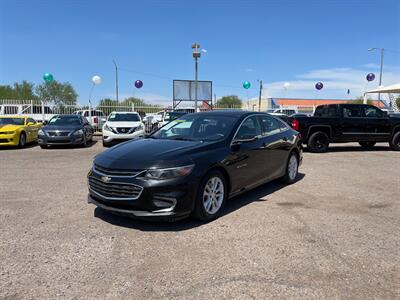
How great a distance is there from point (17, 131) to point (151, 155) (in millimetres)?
11733

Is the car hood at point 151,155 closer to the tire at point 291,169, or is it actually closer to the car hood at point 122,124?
the tire at point 291,169

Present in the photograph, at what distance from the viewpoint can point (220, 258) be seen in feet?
12.0

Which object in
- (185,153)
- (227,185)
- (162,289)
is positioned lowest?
(162,289)

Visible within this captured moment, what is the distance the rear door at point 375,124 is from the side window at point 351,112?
21cm

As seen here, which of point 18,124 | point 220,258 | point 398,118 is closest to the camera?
point 220,258

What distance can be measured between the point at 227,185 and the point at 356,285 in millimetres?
2316

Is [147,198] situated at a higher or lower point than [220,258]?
higher

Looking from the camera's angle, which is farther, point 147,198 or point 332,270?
point 147,198

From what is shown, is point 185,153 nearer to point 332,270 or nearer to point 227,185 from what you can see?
point 227,185

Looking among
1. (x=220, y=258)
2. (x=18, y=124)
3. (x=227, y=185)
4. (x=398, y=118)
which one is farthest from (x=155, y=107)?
(x=220, y=258)

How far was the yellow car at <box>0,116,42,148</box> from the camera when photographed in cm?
1364

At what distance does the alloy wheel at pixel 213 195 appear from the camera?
4.66m

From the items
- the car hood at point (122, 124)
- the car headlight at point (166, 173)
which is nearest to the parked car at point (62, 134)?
the car hood at point (122, 124)

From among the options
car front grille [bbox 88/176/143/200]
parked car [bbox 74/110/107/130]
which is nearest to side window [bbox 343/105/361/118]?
car front grille [bbox 88/176/143/200]
